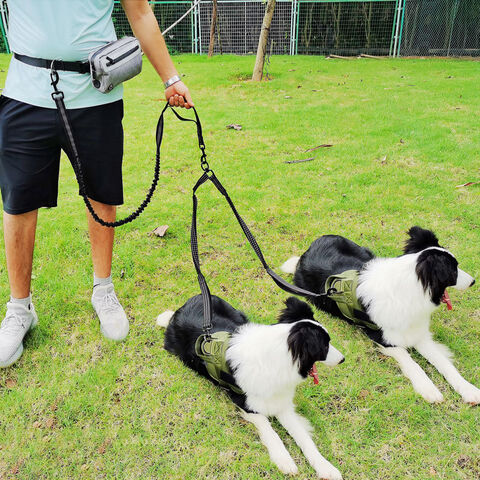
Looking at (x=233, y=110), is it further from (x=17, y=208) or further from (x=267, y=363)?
(x=267, y=363)

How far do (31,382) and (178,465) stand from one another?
1026 millimetres

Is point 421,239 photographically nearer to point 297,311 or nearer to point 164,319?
point 297,311

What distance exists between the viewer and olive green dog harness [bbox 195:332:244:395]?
2271 millimetres

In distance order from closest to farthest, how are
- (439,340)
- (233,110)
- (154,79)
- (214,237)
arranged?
(439,340), (214,237), (233,110), (154,79)

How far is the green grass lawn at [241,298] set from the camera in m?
2.13

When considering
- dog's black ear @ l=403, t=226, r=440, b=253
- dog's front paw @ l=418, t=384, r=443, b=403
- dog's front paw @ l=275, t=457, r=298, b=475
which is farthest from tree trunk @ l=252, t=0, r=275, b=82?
dog's front paw @ l=275, t=457, r=298, b=475

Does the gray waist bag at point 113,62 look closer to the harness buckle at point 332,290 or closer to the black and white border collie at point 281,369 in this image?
the black and white border collie at point 281,369

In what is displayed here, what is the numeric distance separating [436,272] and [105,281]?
2.06m

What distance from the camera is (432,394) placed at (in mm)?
2367

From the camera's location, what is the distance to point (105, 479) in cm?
203

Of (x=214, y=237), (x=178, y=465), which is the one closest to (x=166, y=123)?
(x=214, y=237)

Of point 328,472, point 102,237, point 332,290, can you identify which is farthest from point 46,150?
point 328,472

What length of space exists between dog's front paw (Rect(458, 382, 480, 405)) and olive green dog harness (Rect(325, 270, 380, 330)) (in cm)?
55

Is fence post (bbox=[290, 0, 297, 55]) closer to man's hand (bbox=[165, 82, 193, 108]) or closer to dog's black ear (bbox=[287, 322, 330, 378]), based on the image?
man's hand (bbox=[165, 82, 193, 108])
